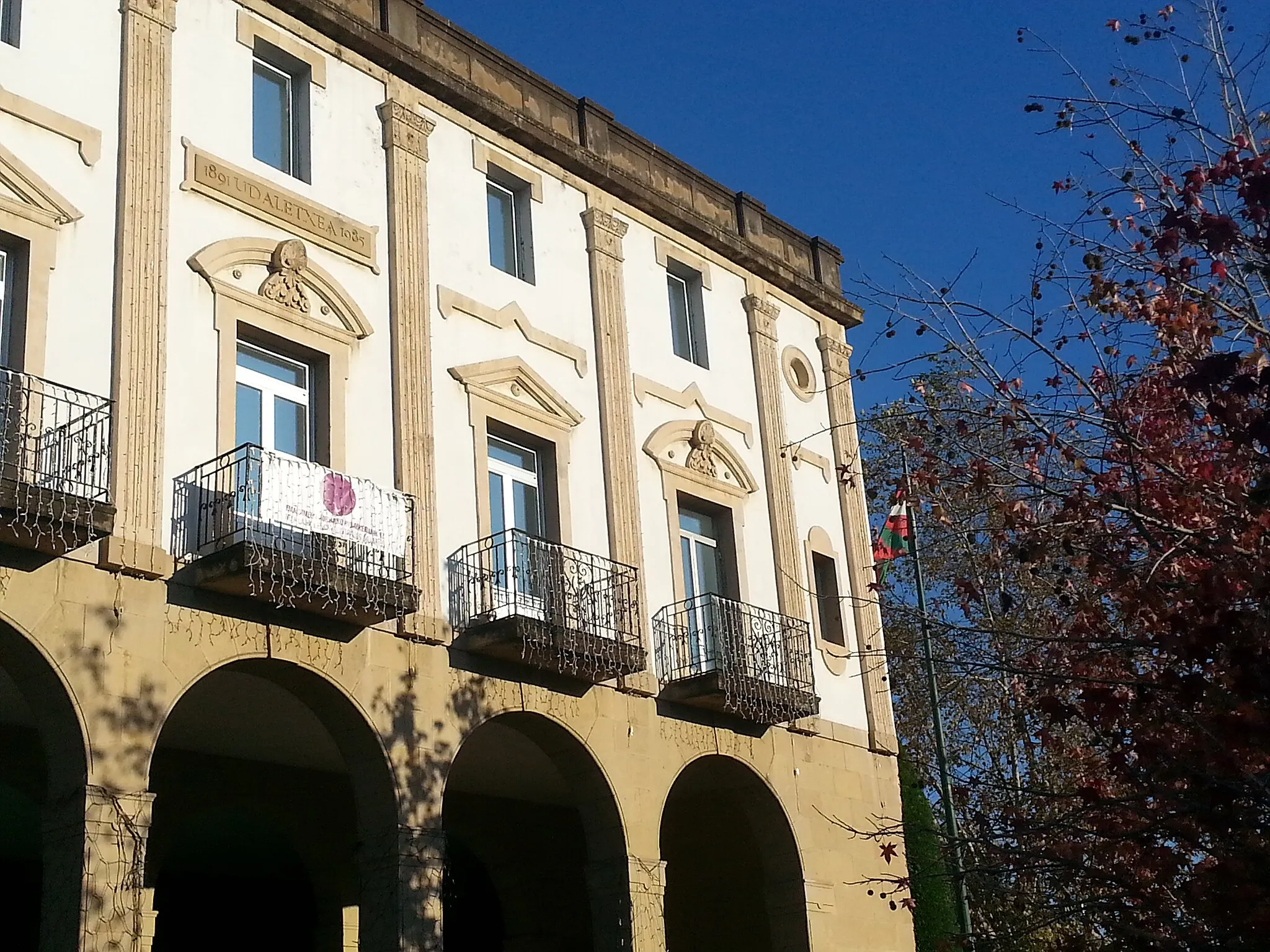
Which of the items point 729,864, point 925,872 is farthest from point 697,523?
point 925,872

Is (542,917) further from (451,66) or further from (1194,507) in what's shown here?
(1194,507)

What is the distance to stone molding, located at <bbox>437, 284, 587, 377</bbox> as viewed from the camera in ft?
58.9

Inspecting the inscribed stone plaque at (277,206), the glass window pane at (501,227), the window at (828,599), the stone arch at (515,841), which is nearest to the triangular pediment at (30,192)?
the inscribed stone plaque at (277,206)

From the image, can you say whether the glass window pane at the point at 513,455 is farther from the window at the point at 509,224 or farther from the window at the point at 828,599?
the window at the point at 828,599

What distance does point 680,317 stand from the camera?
72.5 feet

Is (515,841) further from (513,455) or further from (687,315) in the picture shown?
(687,315)

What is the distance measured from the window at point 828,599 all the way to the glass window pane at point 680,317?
3.40 m

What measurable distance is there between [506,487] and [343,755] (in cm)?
407

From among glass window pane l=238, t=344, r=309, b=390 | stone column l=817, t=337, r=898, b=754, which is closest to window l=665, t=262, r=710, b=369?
stone column l=817, t=337, r=898, b=754

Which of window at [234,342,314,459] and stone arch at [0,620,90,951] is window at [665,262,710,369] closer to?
window at [234,342,314,459]

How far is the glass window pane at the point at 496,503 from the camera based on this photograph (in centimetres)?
1786

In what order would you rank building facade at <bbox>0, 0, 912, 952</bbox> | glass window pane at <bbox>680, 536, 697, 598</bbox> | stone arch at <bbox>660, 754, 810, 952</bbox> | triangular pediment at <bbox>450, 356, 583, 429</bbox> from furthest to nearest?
glass window pane at <bbox>680, 536, 697, 598</bbox> < stone arch at <bbox>660, 754, 810, 952</bbox> < triangular pediment at <bbox>450, 356, 583, 429</bbox> < building facade at <bbox>0, 0, 912, 952</bbox>

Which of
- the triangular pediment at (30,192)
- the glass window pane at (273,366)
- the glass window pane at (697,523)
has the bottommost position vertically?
the glass window pane at (697,523)

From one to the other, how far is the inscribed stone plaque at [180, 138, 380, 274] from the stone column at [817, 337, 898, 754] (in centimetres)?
730
